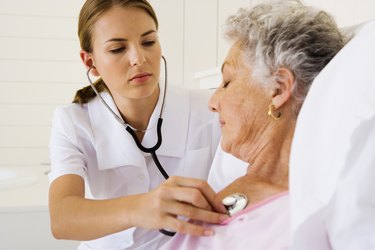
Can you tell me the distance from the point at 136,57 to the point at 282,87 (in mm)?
507

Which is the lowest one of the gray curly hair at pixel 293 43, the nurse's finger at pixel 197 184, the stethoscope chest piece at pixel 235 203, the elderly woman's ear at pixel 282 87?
the stethoscope chest piece at pixel 235 203

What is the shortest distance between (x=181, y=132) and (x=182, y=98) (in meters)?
0.12

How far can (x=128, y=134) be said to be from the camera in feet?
4.53

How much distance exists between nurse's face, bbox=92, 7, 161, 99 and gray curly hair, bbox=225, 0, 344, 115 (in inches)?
16.3

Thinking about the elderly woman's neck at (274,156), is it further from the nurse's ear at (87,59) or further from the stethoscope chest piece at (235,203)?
the nurse's ear at (87,59)

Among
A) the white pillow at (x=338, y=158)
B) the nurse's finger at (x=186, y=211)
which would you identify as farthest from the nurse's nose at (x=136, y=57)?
the white pillow at (x=338, y=158)

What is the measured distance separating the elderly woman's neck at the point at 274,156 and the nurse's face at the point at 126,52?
0.45m

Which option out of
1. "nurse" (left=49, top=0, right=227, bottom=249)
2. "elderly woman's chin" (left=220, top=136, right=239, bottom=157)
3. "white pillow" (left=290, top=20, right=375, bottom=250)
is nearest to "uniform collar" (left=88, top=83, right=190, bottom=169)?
"nurse" (left=49, top=0, right=227, bottom=249)

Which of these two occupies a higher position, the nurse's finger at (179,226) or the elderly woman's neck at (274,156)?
the elderly woman's neck at (274,156)

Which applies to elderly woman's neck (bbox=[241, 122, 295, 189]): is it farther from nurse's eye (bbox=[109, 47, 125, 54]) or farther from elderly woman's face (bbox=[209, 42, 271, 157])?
nurse's eye (bbox=[109, 47, 125, 54])

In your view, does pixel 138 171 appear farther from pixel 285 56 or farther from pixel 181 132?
pixel 285 56

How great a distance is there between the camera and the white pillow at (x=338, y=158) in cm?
57

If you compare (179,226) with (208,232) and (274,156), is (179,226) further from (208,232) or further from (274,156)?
(274,156)

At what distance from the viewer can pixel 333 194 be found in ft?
1.95
